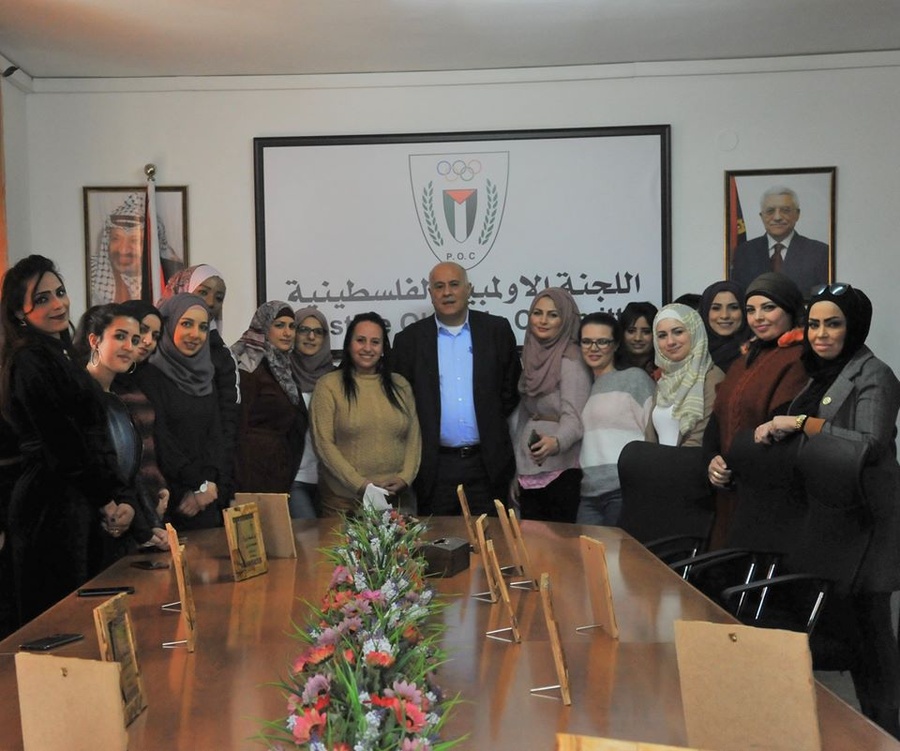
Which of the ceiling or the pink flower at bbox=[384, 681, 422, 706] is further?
the ceiling

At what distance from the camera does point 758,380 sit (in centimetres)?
398

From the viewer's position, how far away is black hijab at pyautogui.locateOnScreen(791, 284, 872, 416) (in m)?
3.56

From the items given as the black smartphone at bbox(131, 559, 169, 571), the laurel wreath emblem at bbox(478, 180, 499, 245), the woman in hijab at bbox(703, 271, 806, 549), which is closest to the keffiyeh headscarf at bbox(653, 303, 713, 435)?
the woman in hijab at bbox(703, 271, 806, 549)

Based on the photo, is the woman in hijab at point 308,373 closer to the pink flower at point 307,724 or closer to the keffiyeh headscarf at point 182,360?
the keffiyeh headscarf at point 182,360

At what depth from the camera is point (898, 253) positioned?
6004 millimetres

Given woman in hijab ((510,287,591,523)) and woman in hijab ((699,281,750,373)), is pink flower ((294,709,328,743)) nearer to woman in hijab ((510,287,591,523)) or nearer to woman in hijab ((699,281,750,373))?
woman in hijab ((510,287,591,523))

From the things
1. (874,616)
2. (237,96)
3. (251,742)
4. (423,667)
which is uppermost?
(237,96)

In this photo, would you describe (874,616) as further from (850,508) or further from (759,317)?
(759,317)

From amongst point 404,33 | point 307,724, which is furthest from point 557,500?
point 307,724

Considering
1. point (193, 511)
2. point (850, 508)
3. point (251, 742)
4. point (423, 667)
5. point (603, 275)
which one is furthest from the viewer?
point (603, 275)

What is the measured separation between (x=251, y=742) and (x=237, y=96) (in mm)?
5120

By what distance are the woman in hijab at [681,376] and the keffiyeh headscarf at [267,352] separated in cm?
162

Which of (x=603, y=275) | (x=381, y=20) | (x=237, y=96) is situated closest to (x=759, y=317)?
(x=603, y=275)

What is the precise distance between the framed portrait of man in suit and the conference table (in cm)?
318
